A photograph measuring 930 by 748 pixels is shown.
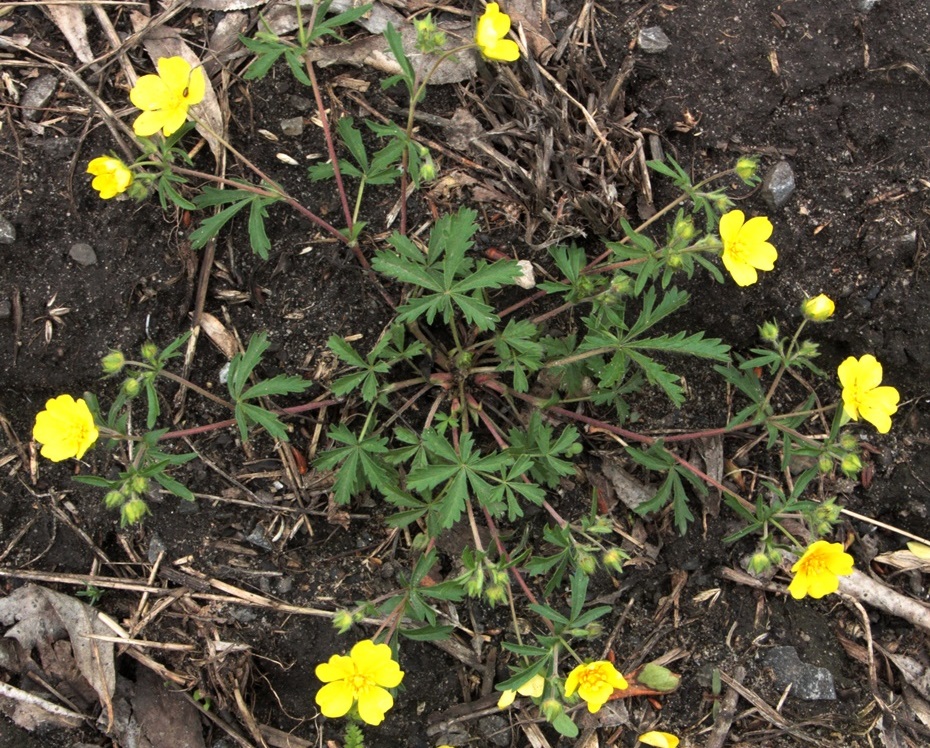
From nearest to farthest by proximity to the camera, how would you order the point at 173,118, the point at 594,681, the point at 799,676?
the point at 594,681
the point at 173,118
the point at 799,676

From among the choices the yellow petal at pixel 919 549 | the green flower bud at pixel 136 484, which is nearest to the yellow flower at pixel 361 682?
the green flower bud at pixel 136 484

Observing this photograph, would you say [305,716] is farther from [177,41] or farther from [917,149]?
[917,149]

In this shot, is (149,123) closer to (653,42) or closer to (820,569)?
(653,42)

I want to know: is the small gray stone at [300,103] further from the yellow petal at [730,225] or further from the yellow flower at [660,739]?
the yellow flower at [660,739]

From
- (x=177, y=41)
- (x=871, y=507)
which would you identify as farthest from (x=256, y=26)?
(x=871, y=507)

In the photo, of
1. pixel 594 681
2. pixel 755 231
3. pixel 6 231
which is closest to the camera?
pixel 594 681

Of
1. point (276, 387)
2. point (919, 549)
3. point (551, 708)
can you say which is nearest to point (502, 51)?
point (276, 387)
